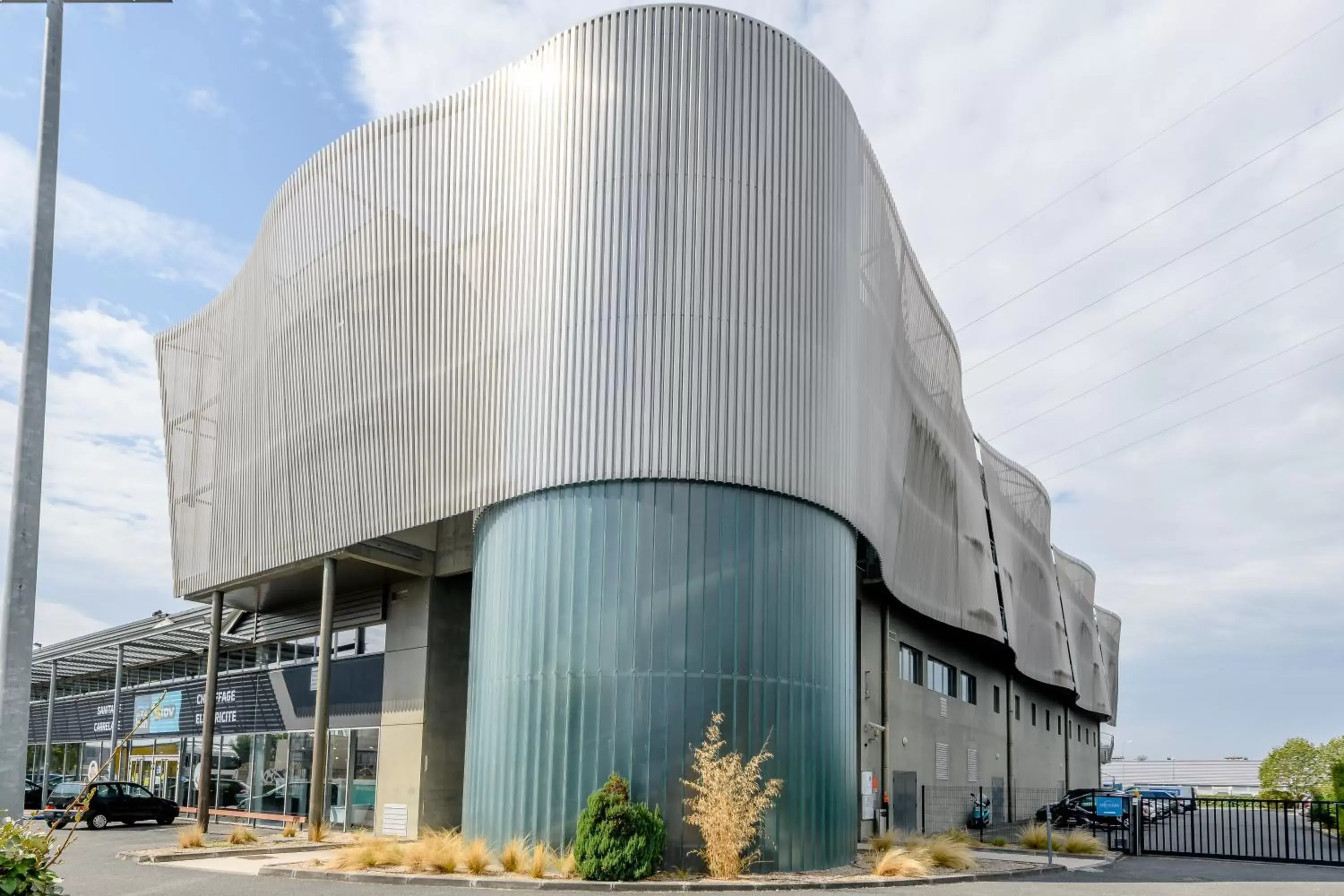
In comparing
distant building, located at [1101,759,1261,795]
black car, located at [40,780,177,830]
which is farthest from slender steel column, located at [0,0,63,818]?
distant building, located at [1101,759,1261,795]

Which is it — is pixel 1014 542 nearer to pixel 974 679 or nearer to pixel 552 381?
pixel 974 679

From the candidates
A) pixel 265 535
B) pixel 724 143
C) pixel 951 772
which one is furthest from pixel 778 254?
pixel 951 772

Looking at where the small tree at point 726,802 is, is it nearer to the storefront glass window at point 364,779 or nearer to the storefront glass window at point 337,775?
the storefront glass window at point 364,779

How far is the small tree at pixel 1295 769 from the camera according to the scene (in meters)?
95.0

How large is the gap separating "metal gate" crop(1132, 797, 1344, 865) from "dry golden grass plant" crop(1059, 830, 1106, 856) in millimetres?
2401

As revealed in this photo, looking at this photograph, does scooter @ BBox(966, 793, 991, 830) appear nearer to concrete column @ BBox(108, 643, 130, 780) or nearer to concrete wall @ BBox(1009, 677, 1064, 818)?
concrete wall @ BBox(1009, 677, 1064, 818)

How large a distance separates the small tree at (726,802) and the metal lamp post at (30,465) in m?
11.7

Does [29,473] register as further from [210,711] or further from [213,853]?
[210,711]

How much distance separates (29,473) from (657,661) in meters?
12.3

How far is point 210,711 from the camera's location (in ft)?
106

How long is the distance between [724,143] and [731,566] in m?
8.15

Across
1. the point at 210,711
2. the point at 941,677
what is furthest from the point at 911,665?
the point at 210,711

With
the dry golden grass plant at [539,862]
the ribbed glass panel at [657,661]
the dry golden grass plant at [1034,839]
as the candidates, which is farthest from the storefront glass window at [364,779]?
the dry golden grass plant at [1034,839]

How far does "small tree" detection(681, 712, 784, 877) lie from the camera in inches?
744
